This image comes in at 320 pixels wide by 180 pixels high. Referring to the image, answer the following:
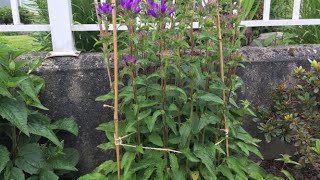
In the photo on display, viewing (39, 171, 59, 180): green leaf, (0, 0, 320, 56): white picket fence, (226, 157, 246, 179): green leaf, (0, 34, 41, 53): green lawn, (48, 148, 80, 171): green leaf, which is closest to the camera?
(226, 157, 246, 179): green leaf

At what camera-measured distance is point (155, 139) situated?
6.87 feet

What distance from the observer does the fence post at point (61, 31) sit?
257cm

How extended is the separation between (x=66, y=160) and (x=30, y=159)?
29cm

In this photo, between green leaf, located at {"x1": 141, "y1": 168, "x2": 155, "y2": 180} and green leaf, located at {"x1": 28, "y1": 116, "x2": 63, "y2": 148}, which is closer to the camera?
green leaf, located at {"x1": 141, "y1": 168, "x2": 155, "y2": 180}

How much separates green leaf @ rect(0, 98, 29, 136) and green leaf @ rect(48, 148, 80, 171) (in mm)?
425

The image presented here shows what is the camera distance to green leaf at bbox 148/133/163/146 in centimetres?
208

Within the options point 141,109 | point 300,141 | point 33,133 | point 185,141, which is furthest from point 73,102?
point 300,141

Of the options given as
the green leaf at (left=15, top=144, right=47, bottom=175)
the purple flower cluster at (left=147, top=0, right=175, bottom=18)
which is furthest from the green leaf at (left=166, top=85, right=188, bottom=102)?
the green leaf at (left=15, top=144, right=47, bottom=175)

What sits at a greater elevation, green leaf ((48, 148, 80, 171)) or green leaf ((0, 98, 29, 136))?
green leaf ((0, 98, 29, 136))

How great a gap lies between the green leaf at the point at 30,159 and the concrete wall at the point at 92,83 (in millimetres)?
347

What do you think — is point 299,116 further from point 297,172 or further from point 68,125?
point 68,125

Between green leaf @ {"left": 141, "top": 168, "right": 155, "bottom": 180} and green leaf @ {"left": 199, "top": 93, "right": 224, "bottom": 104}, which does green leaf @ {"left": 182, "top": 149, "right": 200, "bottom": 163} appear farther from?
green leaf @ {"left": 199, "top": 93, "right": 224, "bottom": 104}

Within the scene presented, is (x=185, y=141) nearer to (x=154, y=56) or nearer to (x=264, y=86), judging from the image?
(x=154, y=56)

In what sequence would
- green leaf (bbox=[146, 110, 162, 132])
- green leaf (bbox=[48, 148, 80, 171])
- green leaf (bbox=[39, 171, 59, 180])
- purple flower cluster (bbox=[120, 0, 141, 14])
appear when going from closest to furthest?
purple flower cluster (bbox=[120, 0, 141, 14]) < green leaf (bbox=[146, 110, 162, 132]) < green leaf (bbox=[39, 171, 59, 180]) < green leaf (bbox=[48, 148, 80, 171])
